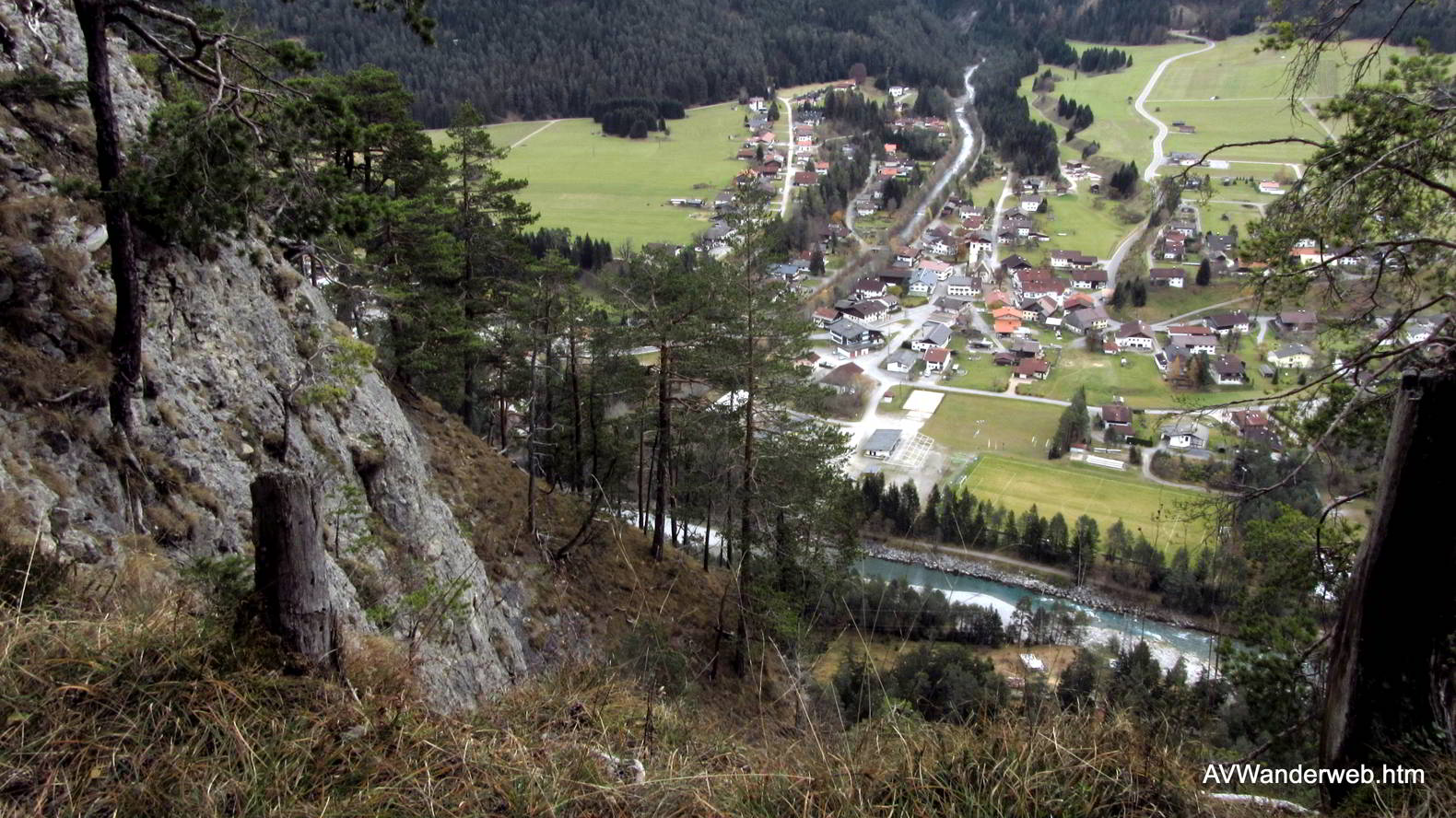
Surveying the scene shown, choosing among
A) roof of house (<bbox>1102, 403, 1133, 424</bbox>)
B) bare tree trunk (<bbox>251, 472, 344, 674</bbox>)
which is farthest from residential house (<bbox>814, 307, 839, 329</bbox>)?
bare tree trunk (<bbox>251, 472, 344, 674</bbox>)

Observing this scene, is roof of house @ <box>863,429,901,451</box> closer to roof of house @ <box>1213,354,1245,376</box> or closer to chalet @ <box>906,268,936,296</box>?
roof of house @ <box>1213,354,1245,376</box>

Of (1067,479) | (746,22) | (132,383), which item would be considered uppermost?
(746,22)

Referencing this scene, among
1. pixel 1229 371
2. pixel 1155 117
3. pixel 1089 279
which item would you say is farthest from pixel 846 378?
pixel 1155 117

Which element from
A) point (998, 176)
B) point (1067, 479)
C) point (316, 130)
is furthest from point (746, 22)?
point (316, 130)

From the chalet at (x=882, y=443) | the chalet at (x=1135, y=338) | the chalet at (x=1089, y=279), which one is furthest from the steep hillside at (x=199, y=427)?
the chalet at (x=1089, y=279)

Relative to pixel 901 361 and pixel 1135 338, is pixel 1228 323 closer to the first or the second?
pixel 1135 338

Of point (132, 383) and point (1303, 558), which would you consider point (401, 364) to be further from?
point (1303, 558)
